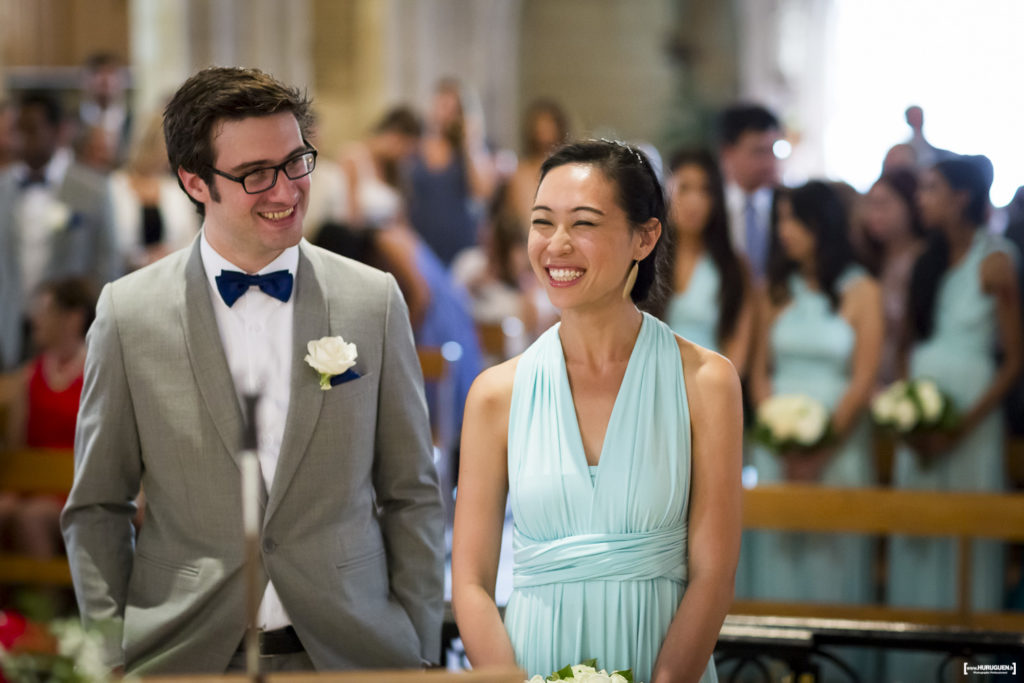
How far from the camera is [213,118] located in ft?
7.57

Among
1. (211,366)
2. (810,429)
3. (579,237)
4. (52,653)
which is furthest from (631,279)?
(810,429)

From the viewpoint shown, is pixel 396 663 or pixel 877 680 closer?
pixel 396 663

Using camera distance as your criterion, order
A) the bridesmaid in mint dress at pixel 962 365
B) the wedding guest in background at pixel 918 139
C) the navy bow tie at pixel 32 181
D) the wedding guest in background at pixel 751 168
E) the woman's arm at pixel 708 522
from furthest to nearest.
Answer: the navy bow tie at pixel 32 181 < the wedding guest in background at pixel 918 139 < the wedding guest in background at pixel 751 168 < the bridesmaid in mint dress at pixel 962 365 < the woman's arm at pixel 708 522

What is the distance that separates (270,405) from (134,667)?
600mm

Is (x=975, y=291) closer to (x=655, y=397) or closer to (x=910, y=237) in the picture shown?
(x=910, y=237)

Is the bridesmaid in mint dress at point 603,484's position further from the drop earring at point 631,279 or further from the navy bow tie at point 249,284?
the navy bow tie at point 249,284

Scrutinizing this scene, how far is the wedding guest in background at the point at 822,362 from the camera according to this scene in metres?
5.05

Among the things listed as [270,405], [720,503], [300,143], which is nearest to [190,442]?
[270,405]

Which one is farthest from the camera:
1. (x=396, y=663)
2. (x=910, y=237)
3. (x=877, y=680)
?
(x=910, y=237)

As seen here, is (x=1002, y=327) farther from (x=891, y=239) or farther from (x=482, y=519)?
(x=482, y=519)

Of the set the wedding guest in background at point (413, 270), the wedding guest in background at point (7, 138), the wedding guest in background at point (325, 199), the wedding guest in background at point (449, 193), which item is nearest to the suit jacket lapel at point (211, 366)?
the wedding guest in background at point (413, 270)

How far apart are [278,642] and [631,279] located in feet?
3.39

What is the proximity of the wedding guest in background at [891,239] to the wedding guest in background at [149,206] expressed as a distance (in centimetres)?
410

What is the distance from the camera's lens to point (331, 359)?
233 cm
